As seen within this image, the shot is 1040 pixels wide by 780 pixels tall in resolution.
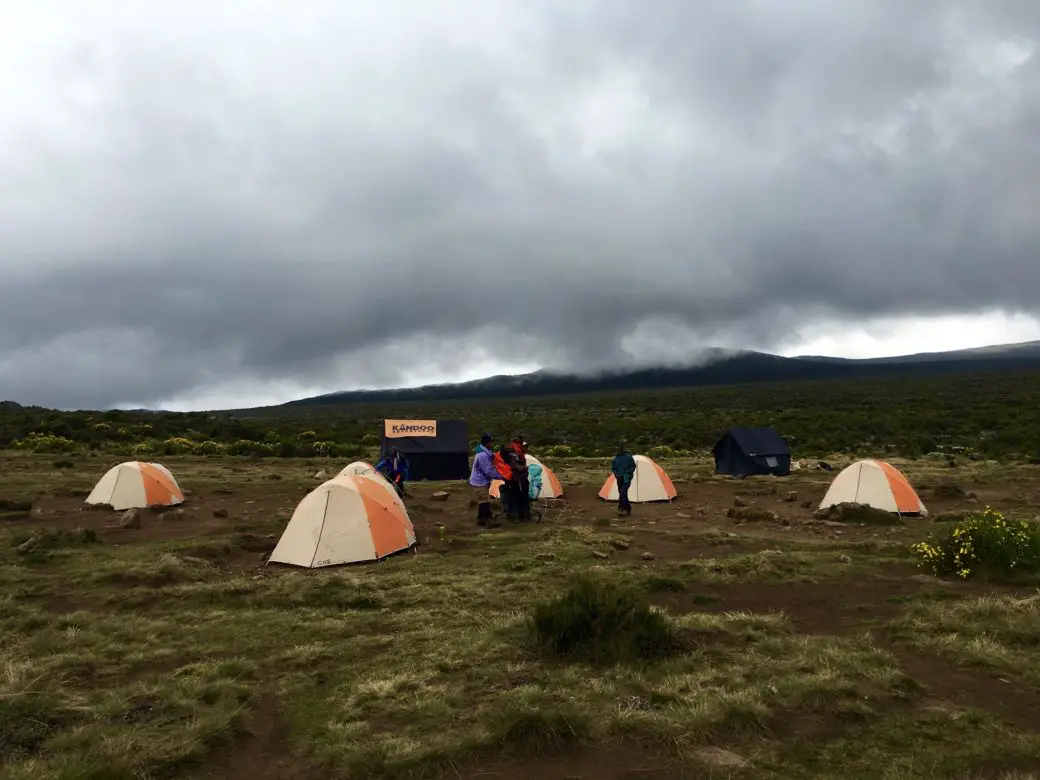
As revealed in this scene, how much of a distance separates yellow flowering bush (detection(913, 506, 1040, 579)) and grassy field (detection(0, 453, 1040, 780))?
41 centimetres

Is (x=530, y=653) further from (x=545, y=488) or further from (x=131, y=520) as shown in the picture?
(x=545, y=488)

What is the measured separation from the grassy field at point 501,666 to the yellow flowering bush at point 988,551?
1.33 feet

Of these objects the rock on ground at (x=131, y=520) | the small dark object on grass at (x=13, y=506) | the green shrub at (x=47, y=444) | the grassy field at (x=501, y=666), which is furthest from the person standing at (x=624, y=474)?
the green shrub at (x=47, y=444)

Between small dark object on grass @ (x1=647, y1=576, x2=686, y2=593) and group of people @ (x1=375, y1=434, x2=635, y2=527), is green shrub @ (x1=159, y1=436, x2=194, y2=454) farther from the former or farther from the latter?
small dark object on grass @ (x1=647, y1=576, x2=686, y2=593)

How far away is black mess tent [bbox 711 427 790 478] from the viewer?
25.5m

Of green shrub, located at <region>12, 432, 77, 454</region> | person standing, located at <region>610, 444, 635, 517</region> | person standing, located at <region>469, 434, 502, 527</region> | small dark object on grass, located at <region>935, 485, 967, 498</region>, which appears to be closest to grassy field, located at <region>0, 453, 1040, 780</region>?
person standing, located at <region>469, 434, 502, 527</region>

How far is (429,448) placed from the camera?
1027 inches

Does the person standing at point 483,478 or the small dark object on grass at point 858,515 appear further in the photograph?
the person standing at point 483,478

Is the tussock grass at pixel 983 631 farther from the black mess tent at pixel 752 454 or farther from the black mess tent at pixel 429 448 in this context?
the black mess tent at pixel 429 448

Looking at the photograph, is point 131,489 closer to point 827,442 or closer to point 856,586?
point 856,586

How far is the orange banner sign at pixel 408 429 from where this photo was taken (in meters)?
25.5

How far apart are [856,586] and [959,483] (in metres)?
15.8

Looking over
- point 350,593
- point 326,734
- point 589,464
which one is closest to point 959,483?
point 589,464

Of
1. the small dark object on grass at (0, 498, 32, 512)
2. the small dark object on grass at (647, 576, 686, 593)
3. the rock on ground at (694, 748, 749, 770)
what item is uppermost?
the small dark object on grass at (0, 498, 32, 512)
